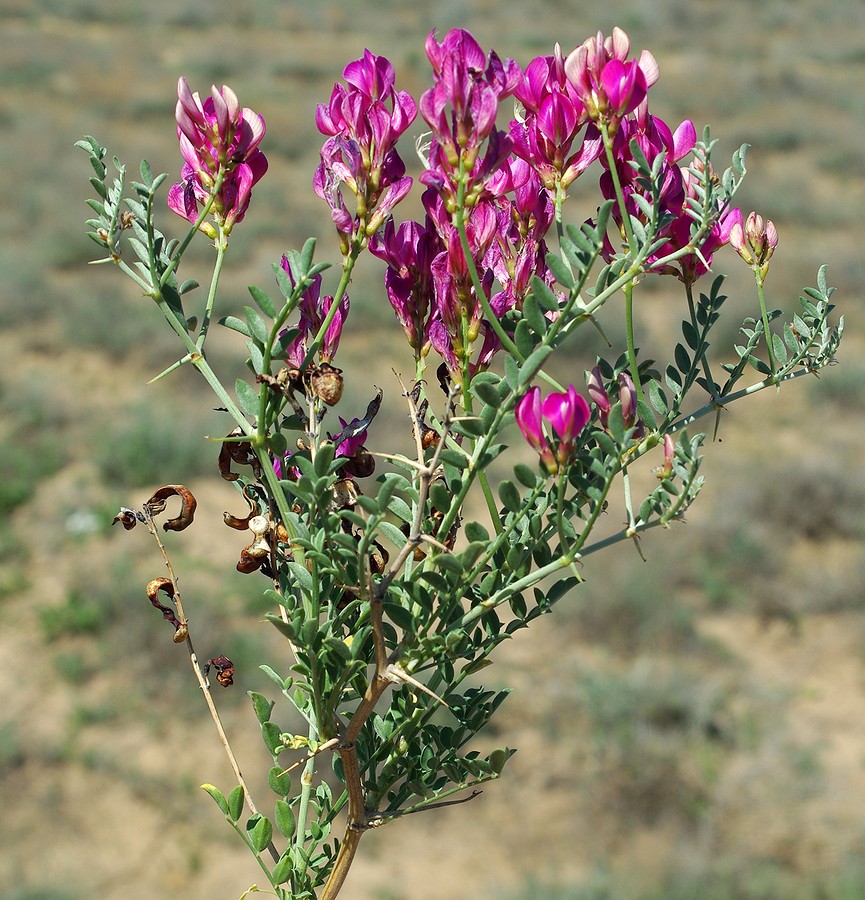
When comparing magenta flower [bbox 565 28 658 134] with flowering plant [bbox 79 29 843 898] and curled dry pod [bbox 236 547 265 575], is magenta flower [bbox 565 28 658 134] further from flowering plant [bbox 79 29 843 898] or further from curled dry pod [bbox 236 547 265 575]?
curled dry pod [bbox 236 547 265 575]

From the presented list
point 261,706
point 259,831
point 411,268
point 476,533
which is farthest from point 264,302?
point 259,831

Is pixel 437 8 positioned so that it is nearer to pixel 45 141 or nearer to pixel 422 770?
pixel 45 141

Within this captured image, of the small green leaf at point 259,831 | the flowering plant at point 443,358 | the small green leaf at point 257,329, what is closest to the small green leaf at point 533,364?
the flowering plant at point 443,358

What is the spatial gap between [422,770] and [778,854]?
3830 mm

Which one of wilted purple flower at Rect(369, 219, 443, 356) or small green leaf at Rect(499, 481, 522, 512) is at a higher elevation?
wilted purple flower at Rect(369, 219, 443, 356)

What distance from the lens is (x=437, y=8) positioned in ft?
70.1

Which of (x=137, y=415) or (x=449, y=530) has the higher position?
(x=449, y=530)

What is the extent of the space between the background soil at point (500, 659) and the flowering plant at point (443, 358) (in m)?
3.37

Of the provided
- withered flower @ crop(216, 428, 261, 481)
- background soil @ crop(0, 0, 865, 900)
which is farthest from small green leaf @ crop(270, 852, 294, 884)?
background soil @ crop(0, 0, 865, 900)

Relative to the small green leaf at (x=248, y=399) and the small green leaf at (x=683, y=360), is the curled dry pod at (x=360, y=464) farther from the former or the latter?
the small green leaf at (x=683, y=360)

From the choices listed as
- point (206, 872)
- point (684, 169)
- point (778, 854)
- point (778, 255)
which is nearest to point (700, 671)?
point (778, 854)

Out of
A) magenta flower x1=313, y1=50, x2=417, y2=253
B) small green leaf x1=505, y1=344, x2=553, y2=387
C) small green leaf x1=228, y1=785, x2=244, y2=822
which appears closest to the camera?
small green leaf x1=505, y1=344, x2=553, y2=387

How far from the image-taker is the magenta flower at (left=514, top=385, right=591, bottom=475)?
2.33ft

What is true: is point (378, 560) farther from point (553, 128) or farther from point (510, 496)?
point (553, 128)
